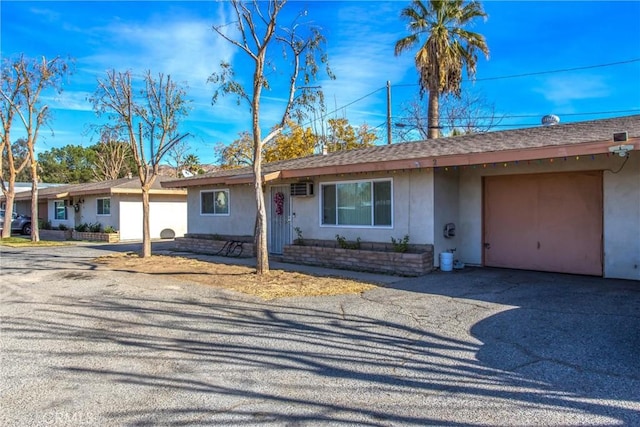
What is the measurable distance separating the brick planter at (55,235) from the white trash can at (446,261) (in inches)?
Answer: 806

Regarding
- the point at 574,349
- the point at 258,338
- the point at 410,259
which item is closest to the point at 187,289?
the point at 258,338

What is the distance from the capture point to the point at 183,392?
11.5 ft

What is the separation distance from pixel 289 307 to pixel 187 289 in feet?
8.39

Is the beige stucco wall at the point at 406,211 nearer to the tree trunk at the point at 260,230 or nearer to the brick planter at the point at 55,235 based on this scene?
the tree trunk at the point at 260,230

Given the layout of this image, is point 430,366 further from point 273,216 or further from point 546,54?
point 546,54

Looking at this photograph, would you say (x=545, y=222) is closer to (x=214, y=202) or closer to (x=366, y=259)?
(x=366, y=259)

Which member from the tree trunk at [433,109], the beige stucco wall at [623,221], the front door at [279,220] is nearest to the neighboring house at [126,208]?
the front door at [279,220]

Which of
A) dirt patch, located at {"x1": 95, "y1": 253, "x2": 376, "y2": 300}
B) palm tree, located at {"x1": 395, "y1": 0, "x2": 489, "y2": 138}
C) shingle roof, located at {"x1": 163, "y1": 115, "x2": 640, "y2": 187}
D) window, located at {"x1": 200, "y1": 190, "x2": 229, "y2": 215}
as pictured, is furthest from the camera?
palm tree, located at {"x1": 395, "y1": 0, "x2": 489, "y2": 138}

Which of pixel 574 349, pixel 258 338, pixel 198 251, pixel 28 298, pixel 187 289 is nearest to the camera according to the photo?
pixel 574 349

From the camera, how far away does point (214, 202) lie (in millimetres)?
15414

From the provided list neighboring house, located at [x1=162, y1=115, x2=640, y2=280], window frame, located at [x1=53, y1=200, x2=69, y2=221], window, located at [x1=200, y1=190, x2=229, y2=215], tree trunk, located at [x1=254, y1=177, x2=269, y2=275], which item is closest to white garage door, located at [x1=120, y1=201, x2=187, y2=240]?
window, located at [x1=200, y1=190, x2=229, y2=215]

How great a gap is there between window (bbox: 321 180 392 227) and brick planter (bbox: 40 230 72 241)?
17.3 m

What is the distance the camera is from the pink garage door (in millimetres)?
8656

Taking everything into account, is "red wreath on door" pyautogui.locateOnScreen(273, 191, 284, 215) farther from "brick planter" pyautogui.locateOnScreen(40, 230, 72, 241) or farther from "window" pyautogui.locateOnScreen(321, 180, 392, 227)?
"brick planter" pyautogui.locateOnScreen(40, 230, 72, 241)
